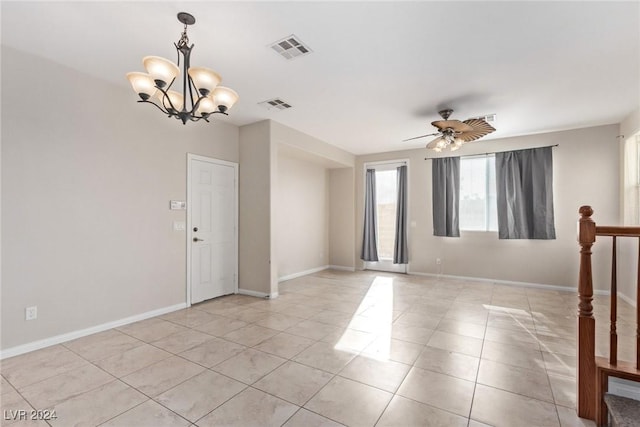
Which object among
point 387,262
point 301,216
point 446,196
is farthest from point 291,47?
point 387,262

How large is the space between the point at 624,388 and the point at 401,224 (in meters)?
4.91

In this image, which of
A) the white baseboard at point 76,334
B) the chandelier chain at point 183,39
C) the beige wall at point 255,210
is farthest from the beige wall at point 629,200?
the white baseboard at point 76,334

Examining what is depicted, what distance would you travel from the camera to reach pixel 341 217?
7406 millimetres

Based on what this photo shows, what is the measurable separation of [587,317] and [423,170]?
485 cm

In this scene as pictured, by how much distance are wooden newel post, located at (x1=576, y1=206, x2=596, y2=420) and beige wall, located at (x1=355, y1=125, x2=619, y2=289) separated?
13.6ft

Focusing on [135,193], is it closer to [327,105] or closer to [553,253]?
[327,105]

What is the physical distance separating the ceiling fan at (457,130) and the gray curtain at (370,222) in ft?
8.86

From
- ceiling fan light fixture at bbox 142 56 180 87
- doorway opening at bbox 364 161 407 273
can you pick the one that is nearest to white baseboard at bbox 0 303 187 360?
ceiling fan light fixture at bbox 142 56 180 87

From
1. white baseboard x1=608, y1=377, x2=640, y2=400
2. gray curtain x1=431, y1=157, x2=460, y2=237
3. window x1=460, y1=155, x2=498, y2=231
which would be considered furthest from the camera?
gray curtain x1=431, y1=157, x2=460, y2=237

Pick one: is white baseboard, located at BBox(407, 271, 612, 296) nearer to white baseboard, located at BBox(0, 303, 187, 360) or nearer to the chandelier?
white baseboard, located at BBox(0, 303, 187, 360)

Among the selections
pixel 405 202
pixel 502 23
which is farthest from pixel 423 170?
pixel 502 23

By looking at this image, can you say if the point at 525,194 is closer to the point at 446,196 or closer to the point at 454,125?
the point at 446,196

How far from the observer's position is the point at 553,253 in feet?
17.4

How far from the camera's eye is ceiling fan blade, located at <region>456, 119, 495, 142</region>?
373cm
